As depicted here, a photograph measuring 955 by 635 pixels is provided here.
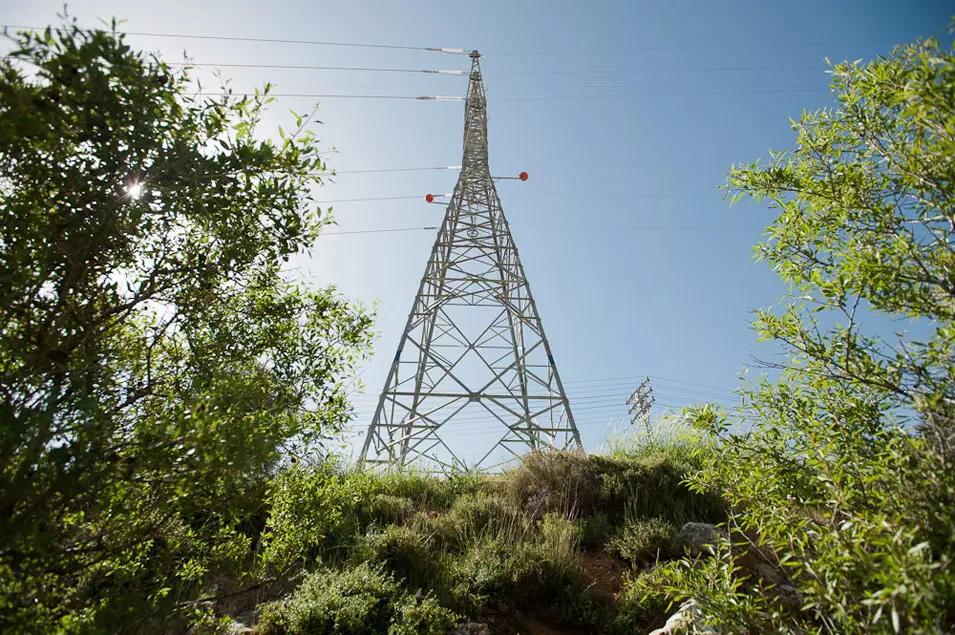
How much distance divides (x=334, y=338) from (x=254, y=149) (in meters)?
1.34

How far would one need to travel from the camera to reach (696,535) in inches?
189

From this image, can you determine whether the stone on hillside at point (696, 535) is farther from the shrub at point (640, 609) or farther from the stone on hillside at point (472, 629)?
the stone on hillside at point (472, 629)

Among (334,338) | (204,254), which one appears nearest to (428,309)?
(334,338)

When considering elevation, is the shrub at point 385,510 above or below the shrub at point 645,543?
above

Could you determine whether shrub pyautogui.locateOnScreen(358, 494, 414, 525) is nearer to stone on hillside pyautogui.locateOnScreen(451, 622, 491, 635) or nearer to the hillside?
the hillside

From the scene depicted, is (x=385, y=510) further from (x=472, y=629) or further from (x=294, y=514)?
(x=294, y=514)

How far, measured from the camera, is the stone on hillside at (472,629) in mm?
3785

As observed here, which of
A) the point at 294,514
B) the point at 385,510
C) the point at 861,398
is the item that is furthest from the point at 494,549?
the point at 861,398

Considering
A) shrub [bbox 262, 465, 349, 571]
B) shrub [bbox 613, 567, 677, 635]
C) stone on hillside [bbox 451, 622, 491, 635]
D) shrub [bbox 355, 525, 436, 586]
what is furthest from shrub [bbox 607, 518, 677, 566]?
shrub [bbox 262, 465, 349, 571]

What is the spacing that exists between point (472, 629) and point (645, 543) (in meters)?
2.07

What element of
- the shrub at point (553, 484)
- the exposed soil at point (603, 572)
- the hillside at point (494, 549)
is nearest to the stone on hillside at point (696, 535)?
the hillside at point (494, 549)

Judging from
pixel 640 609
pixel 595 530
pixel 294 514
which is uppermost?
pixel 294 514

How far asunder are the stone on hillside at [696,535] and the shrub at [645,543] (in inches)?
4.2

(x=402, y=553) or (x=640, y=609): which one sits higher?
(x=402, y=553)
